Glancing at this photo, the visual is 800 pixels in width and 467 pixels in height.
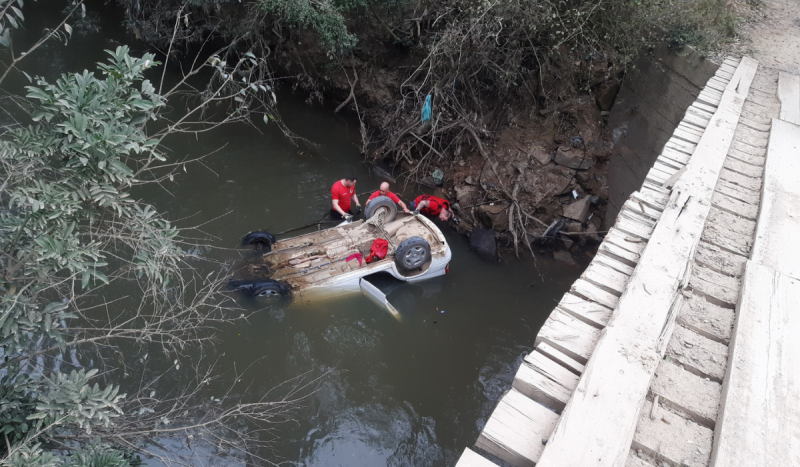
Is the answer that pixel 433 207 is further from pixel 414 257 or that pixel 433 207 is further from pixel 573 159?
pixel 573 159

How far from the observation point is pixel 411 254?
726cm

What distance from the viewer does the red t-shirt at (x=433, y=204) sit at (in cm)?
880

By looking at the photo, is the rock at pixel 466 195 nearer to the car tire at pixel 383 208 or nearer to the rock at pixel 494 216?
the rock at pixel 494 216

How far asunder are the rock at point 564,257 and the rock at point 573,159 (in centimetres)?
189

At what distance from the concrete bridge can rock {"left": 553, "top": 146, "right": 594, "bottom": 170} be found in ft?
15.8

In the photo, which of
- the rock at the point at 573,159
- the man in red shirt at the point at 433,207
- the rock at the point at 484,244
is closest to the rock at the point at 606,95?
the rock at the point at 573,159

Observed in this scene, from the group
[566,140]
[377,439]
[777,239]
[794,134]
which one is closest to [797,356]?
[777,239]

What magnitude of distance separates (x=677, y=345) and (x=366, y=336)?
477cm

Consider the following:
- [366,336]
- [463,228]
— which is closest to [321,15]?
[463,228]

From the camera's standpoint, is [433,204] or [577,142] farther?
[577,142]

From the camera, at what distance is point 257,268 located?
702 cm

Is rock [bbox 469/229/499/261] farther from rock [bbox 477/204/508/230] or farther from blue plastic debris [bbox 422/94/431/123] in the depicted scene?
blue plastic debris [bbox 422/94/431/123]

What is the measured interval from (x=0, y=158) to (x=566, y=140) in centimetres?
902

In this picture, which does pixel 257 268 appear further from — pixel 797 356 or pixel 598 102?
pixel 598 102
